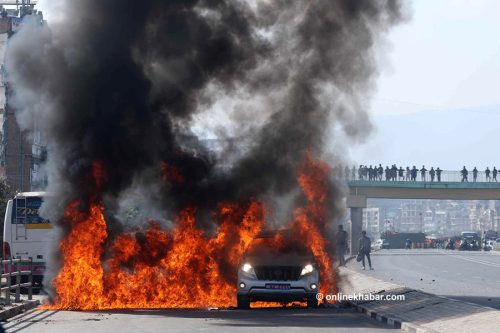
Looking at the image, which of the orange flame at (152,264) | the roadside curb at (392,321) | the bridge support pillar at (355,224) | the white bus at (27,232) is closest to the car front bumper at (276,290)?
the roadside curb at (392,321)

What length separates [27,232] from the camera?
29.0 meters

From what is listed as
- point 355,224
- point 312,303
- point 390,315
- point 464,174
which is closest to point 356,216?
point 355,224

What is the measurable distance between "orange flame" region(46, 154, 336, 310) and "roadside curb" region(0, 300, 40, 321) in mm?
507

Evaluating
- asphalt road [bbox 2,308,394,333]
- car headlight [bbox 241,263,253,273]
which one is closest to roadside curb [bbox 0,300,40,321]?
asphalt road [bbox 2,308,394,333]

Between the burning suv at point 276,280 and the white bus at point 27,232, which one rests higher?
the white bus at point 27,232

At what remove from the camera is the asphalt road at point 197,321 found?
57.0 ft

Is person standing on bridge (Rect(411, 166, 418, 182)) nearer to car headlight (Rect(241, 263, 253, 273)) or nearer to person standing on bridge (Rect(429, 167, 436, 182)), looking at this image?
person standing on bridge (Rect(429, 167, 436, 182))

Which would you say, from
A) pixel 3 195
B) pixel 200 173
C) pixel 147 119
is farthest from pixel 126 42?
pixel 3 195

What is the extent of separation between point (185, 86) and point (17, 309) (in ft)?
23.7

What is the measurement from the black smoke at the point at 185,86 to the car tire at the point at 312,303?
13.3 feet

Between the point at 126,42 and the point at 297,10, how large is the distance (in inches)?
190

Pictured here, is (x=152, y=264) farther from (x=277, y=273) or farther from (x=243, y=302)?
(x=277, y=273)

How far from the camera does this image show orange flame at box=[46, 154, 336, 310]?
22.6 meters

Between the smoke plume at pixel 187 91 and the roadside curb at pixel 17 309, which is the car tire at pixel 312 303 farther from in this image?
the roadside curb at pixel 17 309
